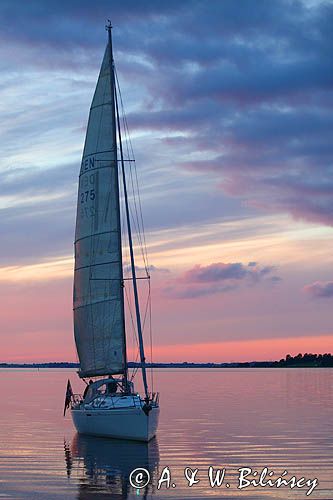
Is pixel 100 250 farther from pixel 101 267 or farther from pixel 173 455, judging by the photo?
pixel 173 455

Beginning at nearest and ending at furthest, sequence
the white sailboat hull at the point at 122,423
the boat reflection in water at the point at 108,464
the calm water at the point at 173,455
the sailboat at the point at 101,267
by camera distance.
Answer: the calm water at the point at 173,455 → the boat reflection in water at the point at 108,464 → the white sailboat hull at the point at 122,423 → the sailboat at the point at 101,267

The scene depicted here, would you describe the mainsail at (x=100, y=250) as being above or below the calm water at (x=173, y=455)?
above

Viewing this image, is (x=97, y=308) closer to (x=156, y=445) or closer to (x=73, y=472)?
(x=156, y=445)

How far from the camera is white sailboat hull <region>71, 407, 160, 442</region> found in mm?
40531

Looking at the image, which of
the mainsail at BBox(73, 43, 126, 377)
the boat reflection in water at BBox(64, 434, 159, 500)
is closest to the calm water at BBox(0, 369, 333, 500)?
the boat reflection in water at BBox(64, 434, 159, 500)

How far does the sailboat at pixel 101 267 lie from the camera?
149ft

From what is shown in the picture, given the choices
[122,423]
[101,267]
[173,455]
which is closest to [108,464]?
[173,455]

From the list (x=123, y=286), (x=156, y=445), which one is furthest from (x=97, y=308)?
(x=156, y=445)

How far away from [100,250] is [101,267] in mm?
956

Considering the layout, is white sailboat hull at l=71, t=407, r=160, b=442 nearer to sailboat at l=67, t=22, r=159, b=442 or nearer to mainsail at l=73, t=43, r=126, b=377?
sailboat at l=67, t=22, r=159, b=442

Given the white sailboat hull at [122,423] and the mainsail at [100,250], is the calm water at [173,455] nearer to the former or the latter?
the white sailboat hull at [122,423]

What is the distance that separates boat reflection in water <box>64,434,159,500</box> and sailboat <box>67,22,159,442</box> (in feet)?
5.58

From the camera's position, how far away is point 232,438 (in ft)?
151

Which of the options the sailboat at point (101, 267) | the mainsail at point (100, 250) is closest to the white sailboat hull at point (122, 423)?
the sailboat at point (101, 267)
